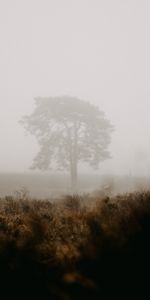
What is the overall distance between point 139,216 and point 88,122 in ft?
117

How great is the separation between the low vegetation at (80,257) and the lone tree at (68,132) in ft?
113

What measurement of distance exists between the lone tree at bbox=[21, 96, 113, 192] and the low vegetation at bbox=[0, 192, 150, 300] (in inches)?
1350

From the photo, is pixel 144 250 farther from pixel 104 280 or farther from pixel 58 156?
pixel 58 156

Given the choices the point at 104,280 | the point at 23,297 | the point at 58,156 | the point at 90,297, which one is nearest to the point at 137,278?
the point at 104,280

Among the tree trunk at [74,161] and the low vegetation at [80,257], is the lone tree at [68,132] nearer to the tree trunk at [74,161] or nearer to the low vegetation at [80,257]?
the tree trunk at [74,161]

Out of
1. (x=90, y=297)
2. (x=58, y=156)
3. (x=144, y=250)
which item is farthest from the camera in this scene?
(x=58, y=156)

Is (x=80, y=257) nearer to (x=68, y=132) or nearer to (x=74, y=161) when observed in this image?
(x=74, y=161)

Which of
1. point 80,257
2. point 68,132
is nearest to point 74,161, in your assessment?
point 68,132

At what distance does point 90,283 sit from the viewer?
3105mm

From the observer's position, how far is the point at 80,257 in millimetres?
3408

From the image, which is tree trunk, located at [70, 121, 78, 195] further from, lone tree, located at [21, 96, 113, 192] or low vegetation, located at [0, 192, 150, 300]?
low vegetation, located at [0, 192, 150, 300]

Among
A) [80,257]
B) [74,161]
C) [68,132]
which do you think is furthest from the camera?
[68,132]

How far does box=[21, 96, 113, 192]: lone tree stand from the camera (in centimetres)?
3878

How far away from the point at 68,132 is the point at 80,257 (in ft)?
119
